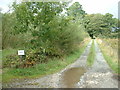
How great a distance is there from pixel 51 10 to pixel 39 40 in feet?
6.12

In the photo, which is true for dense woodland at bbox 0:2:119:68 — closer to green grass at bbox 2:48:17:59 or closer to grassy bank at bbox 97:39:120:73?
green grass at bbox 2:48:17:59

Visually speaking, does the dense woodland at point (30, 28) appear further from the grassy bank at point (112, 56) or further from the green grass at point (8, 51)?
the grassy bank at point (112, 56)

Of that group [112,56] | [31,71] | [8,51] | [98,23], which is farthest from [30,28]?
[98,23]

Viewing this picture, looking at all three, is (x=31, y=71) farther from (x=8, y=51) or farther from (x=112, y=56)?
(x=112, y=56)

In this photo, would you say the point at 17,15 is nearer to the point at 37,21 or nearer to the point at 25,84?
the point at 37,21

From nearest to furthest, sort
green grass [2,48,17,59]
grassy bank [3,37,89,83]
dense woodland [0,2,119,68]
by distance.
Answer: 1. grassy bank [3,37,89,83]
2. dense woodland [0,2,119,68]
3. green grass [2,48,17,59]

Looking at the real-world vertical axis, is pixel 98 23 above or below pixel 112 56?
above

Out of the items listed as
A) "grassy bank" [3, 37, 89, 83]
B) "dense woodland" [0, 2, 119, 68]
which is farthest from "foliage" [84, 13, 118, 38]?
"grassy bank" [3, 37, 89, 83]

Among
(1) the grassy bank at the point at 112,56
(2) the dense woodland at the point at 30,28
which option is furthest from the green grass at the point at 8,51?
(1) the grassy bank at the point at 112,56

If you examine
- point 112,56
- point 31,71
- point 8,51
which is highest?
point 8,51

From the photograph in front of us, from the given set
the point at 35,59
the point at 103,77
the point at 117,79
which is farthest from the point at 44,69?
the point at 117,79

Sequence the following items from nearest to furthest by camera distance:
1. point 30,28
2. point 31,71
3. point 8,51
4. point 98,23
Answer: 1. point 31,71
2. point 30,28
3. point 8,51
4. point 98,23

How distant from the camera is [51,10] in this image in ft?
29.2

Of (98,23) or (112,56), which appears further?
(98,23)
